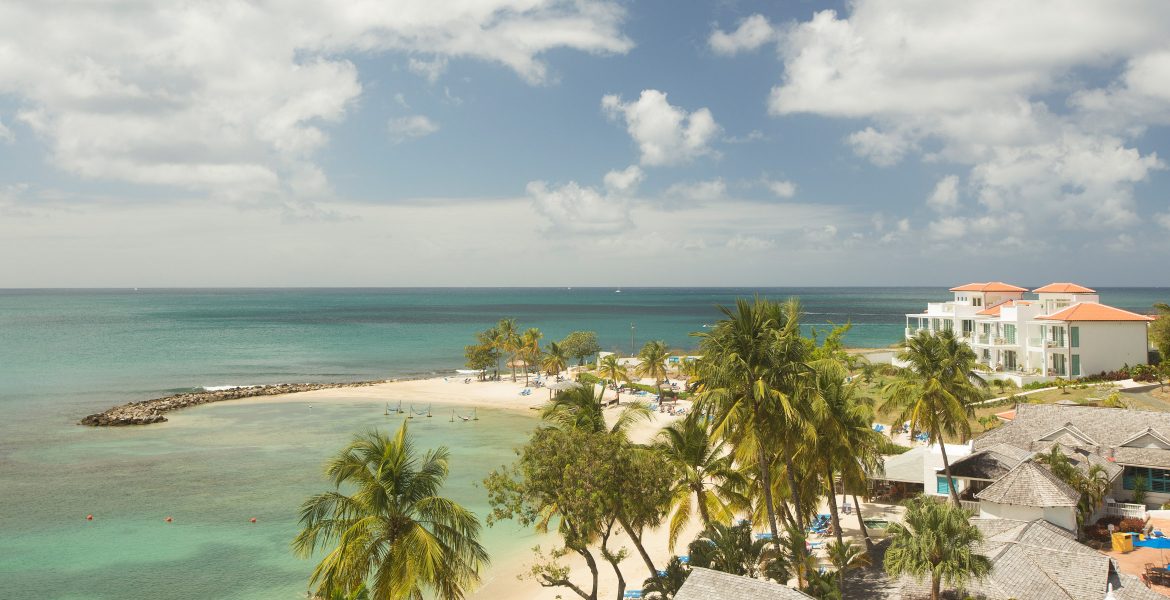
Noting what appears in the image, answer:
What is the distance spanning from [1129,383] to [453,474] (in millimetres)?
47779

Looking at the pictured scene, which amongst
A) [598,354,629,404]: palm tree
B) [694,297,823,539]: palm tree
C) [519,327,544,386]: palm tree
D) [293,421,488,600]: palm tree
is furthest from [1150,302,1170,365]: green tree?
[519,327,544,386]: palm tree

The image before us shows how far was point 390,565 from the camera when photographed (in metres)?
15.3

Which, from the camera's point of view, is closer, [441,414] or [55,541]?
[55,541]

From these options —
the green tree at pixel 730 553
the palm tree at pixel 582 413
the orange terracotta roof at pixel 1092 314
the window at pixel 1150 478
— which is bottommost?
the window at pixel 1150 478

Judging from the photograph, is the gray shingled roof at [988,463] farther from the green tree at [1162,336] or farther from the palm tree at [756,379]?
the green tree at [1162,336]

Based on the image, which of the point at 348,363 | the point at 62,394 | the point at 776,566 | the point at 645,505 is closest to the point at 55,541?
the point at 645,505

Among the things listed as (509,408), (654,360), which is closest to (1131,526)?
(654,360)

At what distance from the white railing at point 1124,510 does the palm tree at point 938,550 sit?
48.0 ft

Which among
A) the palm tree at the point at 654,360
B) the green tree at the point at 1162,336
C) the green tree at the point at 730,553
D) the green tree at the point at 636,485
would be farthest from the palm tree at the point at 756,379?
the green tree at the point at 1162,336

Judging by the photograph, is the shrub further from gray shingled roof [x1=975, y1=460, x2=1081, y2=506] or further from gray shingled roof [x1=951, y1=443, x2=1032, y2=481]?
gray shingled roof [x1=951, y1=443, x2=1032, y2=481]

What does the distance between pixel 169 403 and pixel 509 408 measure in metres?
32.7

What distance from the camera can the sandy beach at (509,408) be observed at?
86.7 ft

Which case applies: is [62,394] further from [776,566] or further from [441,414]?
[776,566]

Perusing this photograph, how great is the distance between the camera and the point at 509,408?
65.4 meters
